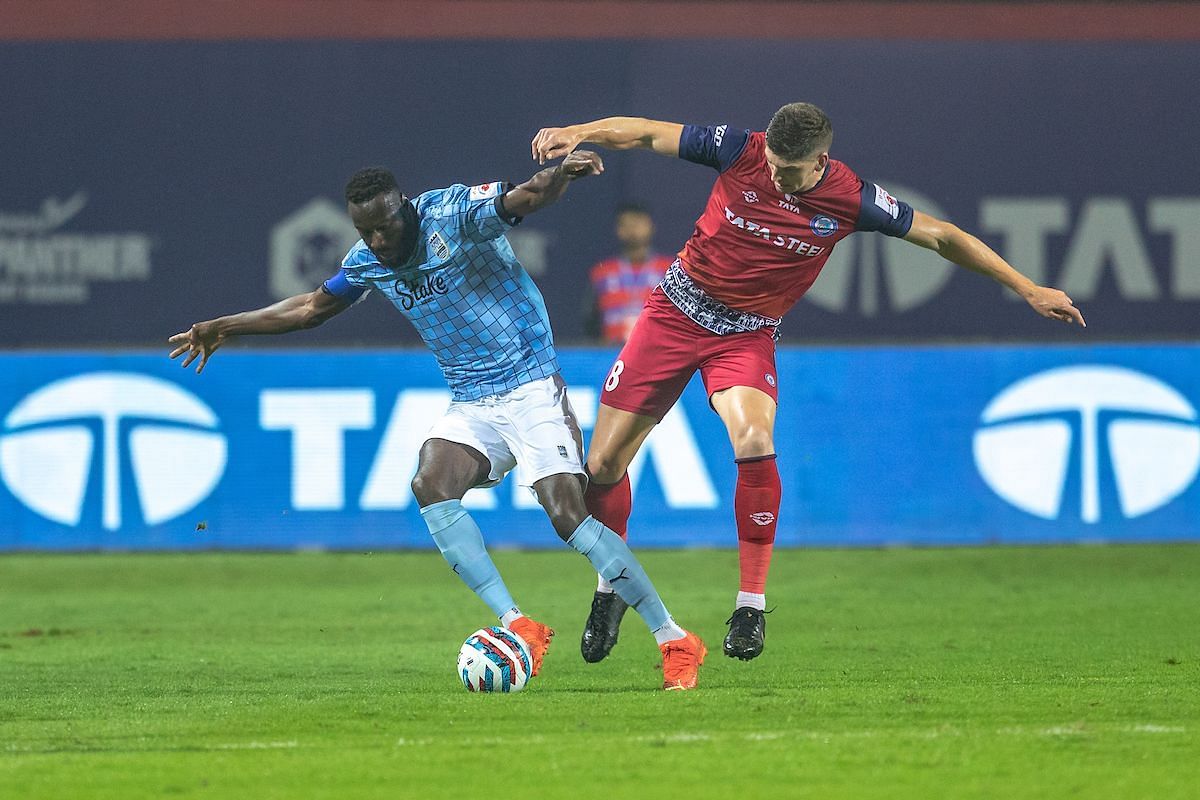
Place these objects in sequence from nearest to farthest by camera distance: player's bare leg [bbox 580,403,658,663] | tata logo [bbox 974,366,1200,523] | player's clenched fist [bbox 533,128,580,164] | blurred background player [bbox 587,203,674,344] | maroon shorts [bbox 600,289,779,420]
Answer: player's clenched fist [bbox 533,128,580,164]
maroon shorts [bbox 600,289,779,420]
player's bare leg [bbox 580,403,658,663]
tata logo [bbox 974,366,1200,523]
blurred background player [bbox 587,203,674,344]

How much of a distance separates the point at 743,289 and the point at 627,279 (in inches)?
211

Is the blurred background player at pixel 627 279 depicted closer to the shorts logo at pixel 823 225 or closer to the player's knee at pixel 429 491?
the shorts logo at pixel 823 225

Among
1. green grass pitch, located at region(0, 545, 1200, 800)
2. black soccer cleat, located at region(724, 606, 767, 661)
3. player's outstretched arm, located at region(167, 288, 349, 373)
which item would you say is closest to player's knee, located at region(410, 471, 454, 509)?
green grass pitch, located at region(0, 545, 1200, 800)

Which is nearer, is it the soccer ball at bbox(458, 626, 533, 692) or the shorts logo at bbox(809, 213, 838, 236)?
the soccer ball at bbox(458, 626, 533, 692)

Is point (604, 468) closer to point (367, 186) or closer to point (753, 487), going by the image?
point (753, 487)

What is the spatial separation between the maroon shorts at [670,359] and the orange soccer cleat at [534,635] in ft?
3.44

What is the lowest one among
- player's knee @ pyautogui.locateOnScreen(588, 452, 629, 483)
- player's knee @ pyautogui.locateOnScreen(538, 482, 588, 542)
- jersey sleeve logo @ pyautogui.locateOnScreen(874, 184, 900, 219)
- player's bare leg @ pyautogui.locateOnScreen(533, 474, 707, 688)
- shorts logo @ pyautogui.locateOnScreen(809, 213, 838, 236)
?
player's bare leg @ pyautogui.locateOnScreen(533, 474, 707, 688)

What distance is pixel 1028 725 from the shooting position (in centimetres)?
541

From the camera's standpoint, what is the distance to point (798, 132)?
643 centimetres

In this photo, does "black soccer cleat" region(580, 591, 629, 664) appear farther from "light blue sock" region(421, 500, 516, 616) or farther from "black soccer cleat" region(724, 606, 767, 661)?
"black soccer cleat" region(724, 606, 767, 661)

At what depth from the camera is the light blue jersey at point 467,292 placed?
6633 millimetres

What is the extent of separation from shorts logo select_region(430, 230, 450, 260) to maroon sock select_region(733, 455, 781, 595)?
4.55ft

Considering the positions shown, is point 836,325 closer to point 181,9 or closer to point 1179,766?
point 181,9

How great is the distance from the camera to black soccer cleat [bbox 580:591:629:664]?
691 cm
